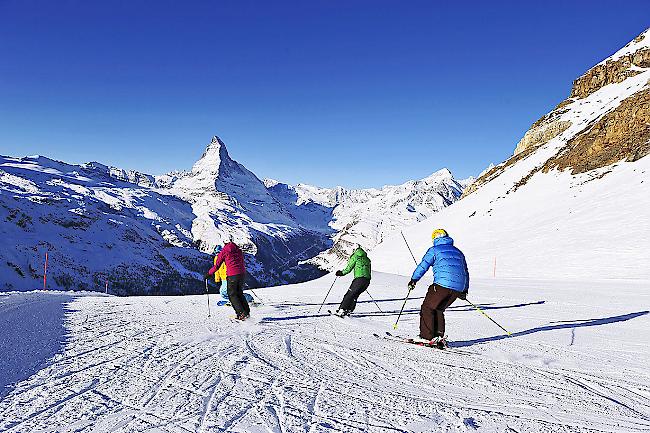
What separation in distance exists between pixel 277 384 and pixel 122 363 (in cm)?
240

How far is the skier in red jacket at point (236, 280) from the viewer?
10.3 metres

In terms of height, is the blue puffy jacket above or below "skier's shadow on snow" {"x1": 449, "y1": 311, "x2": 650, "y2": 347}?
above

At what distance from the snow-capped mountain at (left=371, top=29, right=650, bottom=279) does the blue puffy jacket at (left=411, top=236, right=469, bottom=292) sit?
1631 centimetres

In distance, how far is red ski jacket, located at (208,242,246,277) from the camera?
34.6ft

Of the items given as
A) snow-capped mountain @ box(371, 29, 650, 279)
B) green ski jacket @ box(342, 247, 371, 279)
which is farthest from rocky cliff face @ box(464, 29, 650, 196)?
green ski jacket @ box(342, 247, 371, 279)

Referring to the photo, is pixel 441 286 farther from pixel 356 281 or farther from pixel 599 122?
Result: pixel 599 122

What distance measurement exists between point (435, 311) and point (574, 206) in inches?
1326

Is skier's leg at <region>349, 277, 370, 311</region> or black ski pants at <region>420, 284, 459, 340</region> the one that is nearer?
black ski pants at <region>420, 284, 459, 340</region>

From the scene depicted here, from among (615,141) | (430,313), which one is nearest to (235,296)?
(430,313)

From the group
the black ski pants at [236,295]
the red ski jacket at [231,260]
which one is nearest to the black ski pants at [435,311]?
the black ski pants at [236,295]

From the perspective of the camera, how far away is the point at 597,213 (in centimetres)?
3019

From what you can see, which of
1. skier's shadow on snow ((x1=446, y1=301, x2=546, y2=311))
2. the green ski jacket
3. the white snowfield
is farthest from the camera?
skier's shadow on snow ((x1=446, y1=301, x2=546, y2=311))

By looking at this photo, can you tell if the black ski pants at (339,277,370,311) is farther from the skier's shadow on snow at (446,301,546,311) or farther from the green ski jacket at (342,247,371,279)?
the skier's shadow on snow at (446,301,546,311)

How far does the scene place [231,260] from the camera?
423 inches
